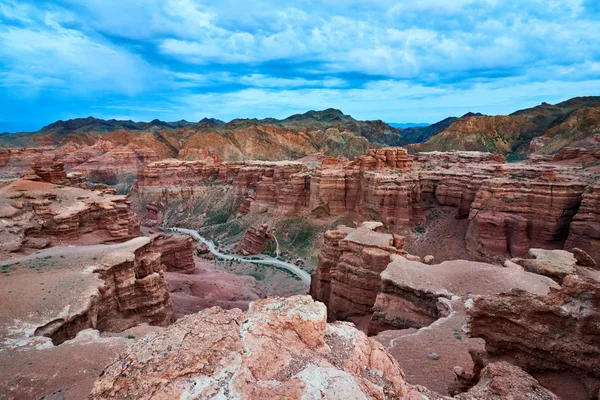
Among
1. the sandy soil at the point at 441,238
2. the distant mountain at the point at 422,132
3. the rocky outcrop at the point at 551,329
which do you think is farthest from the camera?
the distant mountain at the point at 422,132

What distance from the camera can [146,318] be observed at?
1802cm

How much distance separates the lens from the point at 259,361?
5137 millimetres

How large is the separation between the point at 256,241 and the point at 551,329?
4421 cm

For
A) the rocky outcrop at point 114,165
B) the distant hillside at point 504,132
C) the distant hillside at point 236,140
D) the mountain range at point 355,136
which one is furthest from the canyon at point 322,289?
the distant hillside at point 236,140

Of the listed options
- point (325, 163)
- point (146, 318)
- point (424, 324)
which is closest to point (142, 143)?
point (325, 163)

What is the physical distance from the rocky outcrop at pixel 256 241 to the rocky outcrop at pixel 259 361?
142 ft

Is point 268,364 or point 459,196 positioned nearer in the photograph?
point 268,364

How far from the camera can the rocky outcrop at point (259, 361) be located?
462 cm

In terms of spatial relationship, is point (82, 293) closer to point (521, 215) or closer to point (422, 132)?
point (521, 215)

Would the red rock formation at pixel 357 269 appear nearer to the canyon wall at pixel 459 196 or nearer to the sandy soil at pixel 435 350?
the sandy soil at pixel 435 350

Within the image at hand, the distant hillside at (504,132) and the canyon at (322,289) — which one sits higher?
the distant hillside at (504,132)

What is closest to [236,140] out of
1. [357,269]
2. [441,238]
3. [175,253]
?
[175,253]

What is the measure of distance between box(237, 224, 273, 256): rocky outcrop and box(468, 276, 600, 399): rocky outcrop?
4164 centimetres

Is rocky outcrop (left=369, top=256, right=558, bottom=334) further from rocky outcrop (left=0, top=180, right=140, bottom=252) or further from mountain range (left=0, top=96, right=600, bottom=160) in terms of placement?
mountain range (left=0, top=96, right=600, bottom=160)
